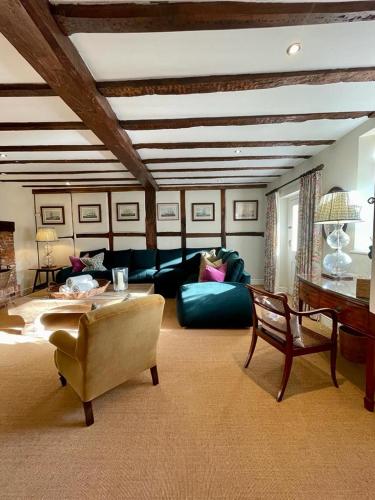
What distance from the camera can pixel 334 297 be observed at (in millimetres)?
1825

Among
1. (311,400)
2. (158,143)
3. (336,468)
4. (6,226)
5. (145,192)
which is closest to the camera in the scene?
(336,468)

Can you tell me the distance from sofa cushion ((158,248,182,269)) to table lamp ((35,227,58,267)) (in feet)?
7.70

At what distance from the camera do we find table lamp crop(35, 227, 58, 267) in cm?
492

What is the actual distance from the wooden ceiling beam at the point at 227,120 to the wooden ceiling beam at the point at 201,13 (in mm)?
1077

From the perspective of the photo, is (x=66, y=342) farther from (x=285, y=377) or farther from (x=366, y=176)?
(x=366, y=176)

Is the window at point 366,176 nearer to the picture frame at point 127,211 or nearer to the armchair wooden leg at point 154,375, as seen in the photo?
the armchair wooden leg at point 154,375

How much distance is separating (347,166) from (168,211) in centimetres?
361

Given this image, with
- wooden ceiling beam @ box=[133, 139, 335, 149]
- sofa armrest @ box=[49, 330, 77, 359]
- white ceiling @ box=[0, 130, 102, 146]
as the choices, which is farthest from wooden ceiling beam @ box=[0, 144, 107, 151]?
sofa armrest @ box=[49, 330, 77, 359]

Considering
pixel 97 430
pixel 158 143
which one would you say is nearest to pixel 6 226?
pixel 158 143

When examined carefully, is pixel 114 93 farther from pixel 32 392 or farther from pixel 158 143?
pixel 32 392

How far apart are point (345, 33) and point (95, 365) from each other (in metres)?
2.45

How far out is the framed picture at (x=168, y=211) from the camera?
544 cm

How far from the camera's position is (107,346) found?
1.50 meters

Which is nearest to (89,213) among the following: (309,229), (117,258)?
(117,258)
